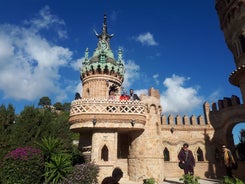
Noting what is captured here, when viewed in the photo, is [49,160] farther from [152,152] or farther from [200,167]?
[200,167]

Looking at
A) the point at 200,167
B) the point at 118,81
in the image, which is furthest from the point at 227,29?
the point at 200,167

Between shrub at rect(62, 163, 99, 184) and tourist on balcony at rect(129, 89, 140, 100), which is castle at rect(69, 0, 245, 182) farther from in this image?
shrub at rect(62, 163, 99, 184)

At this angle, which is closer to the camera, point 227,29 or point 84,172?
point 84,172

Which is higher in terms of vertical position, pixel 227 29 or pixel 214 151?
pixel 227 29

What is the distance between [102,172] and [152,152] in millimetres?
4172

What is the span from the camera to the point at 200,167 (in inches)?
799

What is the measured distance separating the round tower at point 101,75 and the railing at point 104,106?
140 inches

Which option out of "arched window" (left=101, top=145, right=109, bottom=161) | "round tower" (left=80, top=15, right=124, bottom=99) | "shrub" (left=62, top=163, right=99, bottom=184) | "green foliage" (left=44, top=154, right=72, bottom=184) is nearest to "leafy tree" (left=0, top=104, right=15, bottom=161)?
"round tower" (left=80, top=15, right=124, bottom=99)

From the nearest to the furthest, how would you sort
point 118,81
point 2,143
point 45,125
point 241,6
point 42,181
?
point 42,181, point 241,6, point 2,143, point 45,125, point 118,81

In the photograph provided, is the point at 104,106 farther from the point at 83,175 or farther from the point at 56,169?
the point at 56,169

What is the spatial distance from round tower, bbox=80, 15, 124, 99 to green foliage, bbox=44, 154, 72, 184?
850 cm

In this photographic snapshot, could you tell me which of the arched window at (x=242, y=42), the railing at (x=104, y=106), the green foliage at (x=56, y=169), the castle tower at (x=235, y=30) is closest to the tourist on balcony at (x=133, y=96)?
the railing at (x=104, y=106)

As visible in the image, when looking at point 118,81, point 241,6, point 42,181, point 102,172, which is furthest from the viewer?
point 118,81

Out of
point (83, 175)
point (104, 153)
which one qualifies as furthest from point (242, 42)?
point (83, 175)
